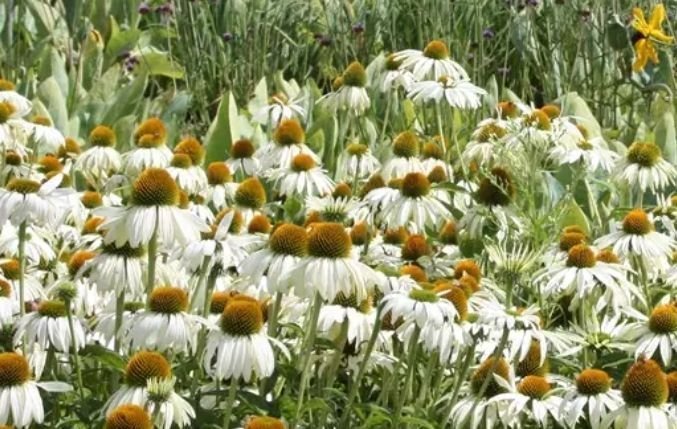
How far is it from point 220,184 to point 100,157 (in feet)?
1.10

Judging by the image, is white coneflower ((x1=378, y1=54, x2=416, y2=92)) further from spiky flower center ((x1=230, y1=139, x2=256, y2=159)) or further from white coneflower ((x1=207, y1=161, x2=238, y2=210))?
white coneflower ((x1=207, y1=161, x2=238, y2=210))

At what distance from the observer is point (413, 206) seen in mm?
3135

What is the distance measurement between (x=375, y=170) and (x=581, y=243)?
94cm

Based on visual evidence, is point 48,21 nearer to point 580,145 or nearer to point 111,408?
point 580,145

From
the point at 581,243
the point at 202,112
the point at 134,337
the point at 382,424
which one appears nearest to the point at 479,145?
the point at 581,243

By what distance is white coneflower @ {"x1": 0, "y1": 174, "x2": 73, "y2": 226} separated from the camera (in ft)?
8.97

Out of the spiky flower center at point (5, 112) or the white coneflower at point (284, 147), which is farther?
the white coneflower at point (284, 147)

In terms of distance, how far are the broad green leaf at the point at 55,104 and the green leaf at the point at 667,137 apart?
1.75 metres

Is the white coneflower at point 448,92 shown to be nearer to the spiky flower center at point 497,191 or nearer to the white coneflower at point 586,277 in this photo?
the spiky flower center at point 497,191

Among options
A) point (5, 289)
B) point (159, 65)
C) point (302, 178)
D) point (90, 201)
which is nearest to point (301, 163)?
point (302, 178)

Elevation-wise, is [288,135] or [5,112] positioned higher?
[5,112]

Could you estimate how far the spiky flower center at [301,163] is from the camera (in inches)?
141

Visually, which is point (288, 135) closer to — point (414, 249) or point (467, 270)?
point (414, 249)

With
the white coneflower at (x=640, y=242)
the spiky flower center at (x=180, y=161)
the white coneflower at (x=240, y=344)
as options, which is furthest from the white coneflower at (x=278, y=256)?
the spiky flower center at (x=180, y=161)
